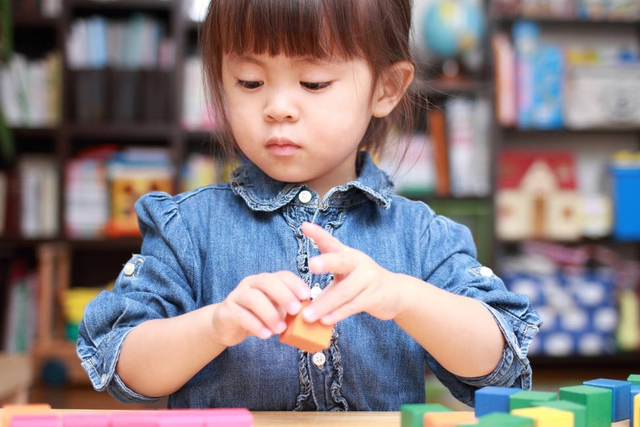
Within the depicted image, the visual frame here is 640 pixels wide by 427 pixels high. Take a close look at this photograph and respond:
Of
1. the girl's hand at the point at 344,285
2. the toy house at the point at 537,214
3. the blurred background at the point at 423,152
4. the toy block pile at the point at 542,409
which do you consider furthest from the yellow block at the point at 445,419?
the toy house at the point at 537,214

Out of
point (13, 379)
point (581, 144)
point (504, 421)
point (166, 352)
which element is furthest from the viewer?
point (581, 144)

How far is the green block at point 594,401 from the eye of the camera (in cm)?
55

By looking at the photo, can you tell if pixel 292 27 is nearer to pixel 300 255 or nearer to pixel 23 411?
pixel 300 255

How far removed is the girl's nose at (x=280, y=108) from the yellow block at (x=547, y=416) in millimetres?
381

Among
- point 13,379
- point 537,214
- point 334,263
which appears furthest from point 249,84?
point 537,214

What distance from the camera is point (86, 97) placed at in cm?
276

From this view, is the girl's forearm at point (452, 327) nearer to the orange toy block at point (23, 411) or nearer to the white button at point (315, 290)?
the white button at point (315, 290)

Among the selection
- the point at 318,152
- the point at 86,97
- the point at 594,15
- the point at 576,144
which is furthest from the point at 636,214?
the point at 318,152

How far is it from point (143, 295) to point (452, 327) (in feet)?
1.10

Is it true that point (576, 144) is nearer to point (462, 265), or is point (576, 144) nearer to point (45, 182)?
point (45, 182)

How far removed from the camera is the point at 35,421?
0.47m

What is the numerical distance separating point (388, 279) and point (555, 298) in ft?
7.64

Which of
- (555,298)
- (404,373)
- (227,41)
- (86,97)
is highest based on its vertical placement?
(86,97)

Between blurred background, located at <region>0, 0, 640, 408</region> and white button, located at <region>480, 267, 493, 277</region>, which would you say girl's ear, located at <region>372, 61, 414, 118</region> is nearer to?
white button, located at <region>480, 267, 493, 277</region>
